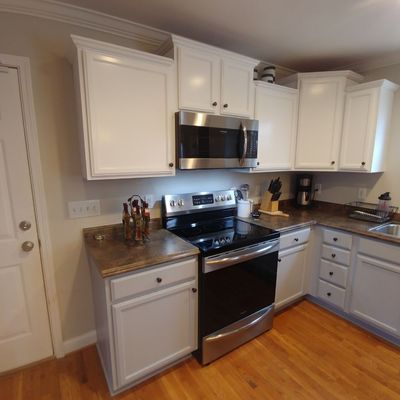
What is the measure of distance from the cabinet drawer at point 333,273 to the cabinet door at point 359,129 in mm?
965

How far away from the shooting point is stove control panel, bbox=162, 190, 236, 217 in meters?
2.06

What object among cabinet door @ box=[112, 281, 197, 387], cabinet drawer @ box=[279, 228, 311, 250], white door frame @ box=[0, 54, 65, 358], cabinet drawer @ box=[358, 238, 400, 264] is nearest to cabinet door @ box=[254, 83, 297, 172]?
cabinet drawer @ box=[279, 228, 311, 250]

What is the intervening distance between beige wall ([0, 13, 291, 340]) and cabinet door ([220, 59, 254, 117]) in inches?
30.6

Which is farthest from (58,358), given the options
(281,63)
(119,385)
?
(281,63)

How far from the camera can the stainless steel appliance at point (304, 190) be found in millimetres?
2871

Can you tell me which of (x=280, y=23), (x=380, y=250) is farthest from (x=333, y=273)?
(x=280, y=23)

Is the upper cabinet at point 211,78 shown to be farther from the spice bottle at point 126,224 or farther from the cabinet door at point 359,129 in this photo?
the cabinet door at point 359,129

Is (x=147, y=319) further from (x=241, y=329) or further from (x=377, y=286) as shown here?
(x=377, y=286)

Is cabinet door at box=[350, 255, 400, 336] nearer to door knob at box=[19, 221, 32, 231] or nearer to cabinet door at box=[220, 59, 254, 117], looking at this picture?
cabinet door at box=[220, 59, 254, 117]

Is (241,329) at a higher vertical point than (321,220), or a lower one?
lower

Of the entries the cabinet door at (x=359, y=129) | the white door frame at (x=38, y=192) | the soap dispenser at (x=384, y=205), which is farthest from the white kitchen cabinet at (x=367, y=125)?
the white door frame at (x=38, y=192)

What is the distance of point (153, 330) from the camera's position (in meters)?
1.55

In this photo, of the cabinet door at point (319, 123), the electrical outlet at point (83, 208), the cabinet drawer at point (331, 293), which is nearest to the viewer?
the electrical outlet at point (83, 208)

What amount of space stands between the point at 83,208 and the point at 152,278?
Result: 2.56ft
